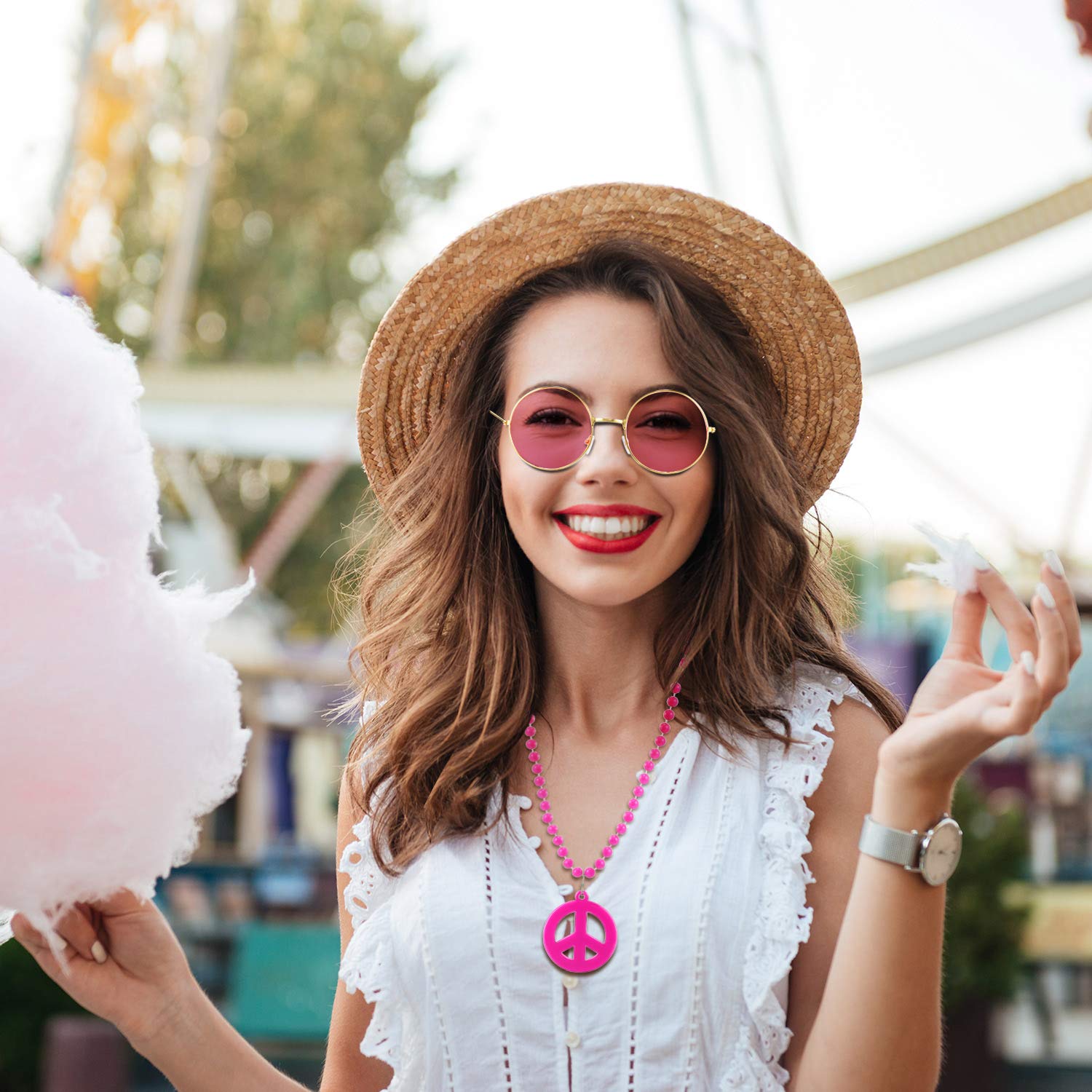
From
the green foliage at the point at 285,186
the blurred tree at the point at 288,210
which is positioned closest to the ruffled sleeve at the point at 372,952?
the blurred tree at the point at 288,210

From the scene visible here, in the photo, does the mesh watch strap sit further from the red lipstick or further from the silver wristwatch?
the red lipstick

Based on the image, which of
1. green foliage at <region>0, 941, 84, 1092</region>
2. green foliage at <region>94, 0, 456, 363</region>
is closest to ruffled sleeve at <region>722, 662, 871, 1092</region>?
green foliage at <region>0, 941, 84, 1092</region>

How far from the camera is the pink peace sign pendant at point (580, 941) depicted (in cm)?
162

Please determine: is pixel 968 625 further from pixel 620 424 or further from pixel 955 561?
pixel 620 424

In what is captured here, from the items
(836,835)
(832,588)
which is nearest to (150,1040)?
(836,835)

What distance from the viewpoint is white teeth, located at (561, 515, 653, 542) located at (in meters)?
1.70

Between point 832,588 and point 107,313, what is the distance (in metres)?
18.0

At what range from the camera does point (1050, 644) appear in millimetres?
1250

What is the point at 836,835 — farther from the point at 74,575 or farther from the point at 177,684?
the point at 74,575

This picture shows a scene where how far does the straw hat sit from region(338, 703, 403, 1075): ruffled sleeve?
0.73 meters

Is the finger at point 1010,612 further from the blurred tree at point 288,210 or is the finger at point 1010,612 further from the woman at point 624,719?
the blurred tree at point 288,210

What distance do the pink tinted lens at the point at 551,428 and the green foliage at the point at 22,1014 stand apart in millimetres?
5349

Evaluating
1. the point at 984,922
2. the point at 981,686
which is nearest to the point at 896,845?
the point at 981,686

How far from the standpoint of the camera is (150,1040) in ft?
5.38
